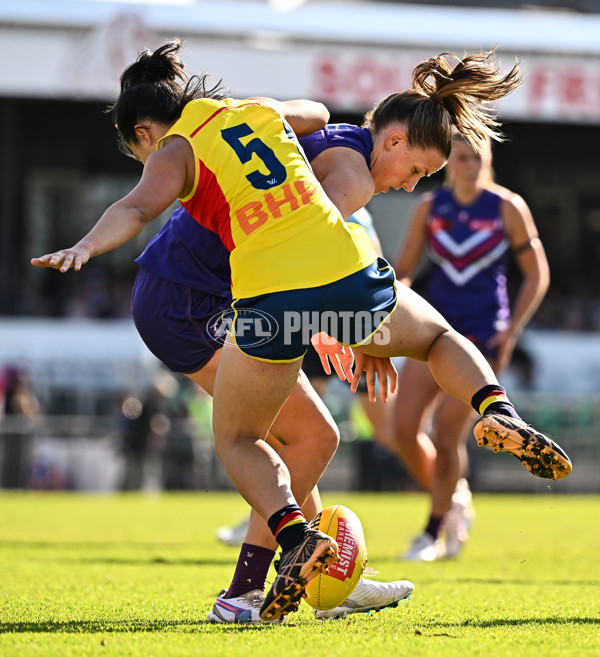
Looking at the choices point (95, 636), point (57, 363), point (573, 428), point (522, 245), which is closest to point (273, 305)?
point (95, 636)

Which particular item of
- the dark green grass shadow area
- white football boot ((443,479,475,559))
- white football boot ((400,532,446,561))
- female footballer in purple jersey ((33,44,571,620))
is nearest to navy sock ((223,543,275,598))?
the dark green grass shadow area

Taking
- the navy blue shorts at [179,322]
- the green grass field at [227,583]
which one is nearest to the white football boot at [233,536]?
the green grass field at [227,583]

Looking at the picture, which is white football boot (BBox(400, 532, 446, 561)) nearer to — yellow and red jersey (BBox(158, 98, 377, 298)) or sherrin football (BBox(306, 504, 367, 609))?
sherrin football (BBox(306, 504, 367, 609))

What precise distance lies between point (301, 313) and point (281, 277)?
0.13 meters

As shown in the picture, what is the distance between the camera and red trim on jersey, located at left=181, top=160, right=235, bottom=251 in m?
3.79

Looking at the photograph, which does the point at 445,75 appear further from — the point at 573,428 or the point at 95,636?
the point at 573,428

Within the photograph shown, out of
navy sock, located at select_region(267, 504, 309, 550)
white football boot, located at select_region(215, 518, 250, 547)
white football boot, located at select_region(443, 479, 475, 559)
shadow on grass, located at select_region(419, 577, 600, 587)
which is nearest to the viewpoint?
navy sock, located at select_region(267, 504, 309, 550)

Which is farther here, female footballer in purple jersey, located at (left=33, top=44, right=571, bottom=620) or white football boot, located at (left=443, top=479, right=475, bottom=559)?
white football boot, located at (left=443, top=479, right=475, bottom=559)

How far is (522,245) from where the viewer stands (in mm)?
7297

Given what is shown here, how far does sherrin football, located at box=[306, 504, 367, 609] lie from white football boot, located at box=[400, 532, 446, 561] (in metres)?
2.69

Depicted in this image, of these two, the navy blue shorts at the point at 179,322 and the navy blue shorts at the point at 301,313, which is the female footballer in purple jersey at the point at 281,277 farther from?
the navy blue shorts at the point at 179,322

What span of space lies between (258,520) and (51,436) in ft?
43.5

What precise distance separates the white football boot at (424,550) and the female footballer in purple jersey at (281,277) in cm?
282

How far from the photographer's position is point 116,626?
3.69 metres
